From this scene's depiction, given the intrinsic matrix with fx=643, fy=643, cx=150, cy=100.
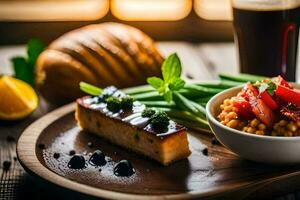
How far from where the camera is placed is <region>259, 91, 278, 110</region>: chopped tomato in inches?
87.7

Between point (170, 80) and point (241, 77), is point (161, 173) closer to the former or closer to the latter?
point (170, 80)

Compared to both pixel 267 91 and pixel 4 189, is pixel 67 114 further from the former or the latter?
pixel 267 91

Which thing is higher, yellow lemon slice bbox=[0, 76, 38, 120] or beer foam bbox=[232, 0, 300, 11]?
beer foam bbox=[232, 0, 300, 11]

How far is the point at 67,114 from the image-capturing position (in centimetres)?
291

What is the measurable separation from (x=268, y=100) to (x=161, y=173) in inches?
18.2

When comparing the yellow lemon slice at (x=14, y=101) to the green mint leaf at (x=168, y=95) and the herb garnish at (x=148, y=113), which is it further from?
the herb garnish at (x=148, y=113)

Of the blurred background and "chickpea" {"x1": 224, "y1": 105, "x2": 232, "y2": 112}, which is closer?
"chickpea" {"x1": 224, "y1": 105, "x2": 232, "y2": 112}

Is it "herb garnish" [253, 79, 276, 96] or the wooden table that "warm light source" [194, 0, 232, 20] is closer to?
the wooden table

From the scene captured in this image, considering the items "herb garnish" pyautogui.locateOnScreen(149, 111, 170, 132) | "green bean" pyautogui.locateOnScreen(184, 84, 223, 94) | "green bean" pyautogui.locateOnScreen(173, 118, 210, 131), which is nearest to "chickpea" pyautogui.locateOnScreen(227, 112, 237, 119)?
"herb garnish" pyautogui.locateOnScreen(149, 111, 170, 132)

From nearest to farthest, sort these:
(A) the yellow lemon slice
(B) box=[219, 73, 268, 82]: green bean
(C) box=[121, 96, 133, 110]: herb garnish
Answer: (C) box=[121, 96, 133, 110]: herb garnish < (B) box=[219, 73, 268, 82]: green bean < (A) the yellow lemon slice

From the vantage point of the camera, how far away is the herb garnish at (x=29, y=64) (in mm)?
3455

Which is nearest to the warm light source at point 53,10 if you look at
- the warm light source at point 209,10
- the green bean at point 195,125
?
the warm light source at point 209,10

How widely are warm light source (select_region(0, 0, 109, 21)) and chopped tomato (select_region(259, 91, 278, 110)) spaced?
8.66 ft

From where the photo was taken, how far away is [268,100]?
223 cm
